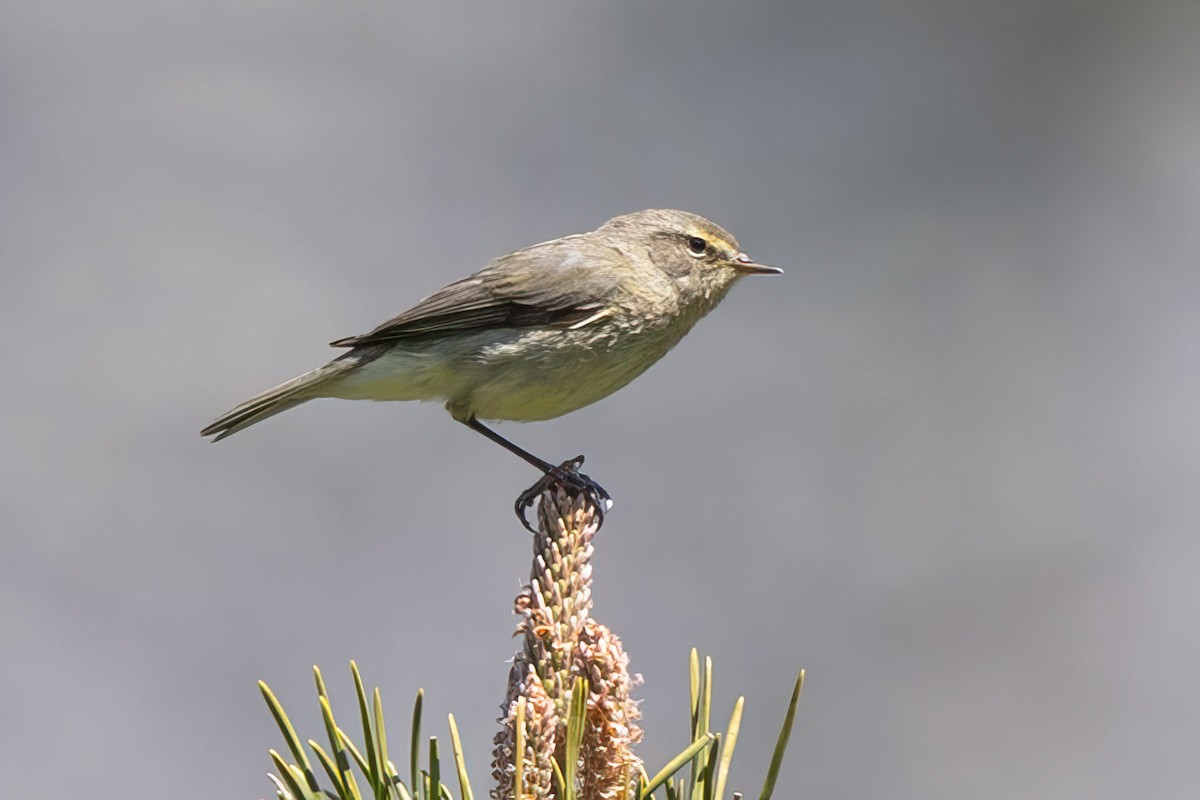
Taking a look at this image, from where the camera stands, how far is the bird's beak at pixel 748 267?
3.02m

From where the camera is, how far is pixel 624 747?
1316mm

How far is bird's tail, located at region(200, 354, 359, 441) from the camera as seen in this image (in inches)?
106

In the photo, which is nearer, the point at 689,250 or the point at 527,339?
the point at 527,339

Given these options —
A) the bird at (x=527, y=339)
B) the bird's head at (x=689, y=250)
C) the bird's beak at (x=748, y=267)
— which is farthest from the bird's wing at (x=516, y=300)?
the bird's beak at (x=748, y=267)

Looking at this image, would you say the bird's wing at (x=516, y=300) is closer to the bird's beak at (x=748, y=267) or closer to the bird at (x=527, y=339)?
the bird at (x=527, y=339)

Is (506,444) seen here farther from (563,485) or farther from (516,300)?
(563,485)

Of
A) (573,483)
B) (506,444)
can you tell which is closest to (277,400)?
(506,444)

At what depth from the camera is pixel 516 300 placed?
2871 millimetres

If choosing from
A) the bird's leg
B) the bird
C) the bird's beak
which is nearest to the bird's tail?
the bird

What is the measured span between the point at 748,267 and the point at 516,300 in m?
0.62

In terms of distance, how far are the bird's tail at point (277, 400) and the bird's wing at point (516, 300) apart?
0.31 ft

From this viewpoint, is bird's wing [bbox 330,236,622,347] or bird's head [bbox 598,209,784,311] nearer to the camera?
bird's wing [bbox 330,236,622,347]

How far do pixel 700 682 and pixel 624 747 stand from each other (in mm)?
113

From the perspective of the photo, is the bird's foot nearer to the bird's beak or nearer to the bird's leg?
the bird's leg
